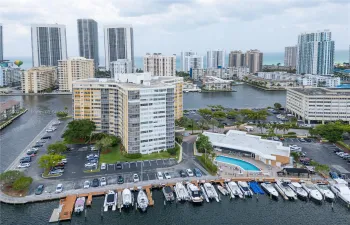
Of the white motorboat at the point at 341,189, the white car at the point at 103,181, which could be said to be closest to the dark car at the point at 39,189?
the white car at the point at 103,181

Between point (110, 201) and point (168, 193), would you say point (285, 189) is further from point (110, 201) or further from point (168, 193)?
point (110, 201)

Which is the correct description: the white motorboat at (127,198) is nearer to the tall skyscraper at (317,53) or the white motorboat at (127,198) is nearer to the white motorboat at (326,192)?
the white motorboat at (326,192)

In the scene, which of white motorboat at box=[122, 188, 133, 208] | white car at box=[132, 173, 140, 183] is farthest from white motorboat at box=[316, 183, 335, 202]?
white motorboat at box=[122, 188, 133, 208]

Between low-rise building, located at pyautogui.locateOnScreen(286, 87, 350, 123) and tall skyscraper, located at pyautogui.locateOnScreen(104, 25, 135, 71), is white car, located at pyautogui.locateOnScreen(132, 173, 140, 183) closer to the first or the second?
low-rise building, located at pyautogui.locateOnScreen(286, 87, 350, 123)

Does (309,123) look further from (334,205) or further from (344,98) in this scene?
(334,205)

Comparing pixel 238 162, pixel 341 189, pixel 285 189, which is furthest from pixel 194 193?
pixel 341 189

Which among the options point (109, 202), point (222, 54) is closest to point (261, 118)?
point (109, 202)
